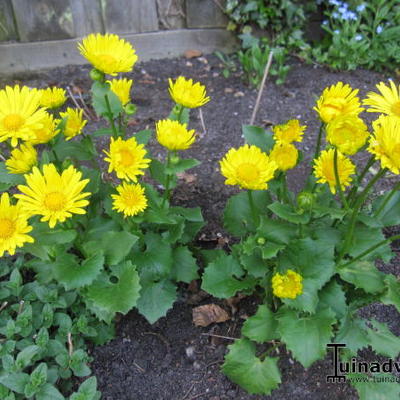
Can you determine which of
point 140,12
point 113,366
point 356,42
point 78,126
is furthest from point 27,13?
point 113,366

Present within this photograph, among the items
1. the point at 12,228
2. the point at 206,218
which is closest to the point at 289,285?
the point at 206,218

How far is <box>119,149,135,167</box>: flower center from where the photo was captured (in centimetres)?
163

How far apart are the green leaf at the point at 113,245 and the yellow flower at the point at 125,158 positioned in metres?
0.23

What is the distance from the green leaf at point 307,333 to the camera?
1.62 m

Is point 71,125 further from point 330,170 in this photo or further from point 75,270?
point 330,170

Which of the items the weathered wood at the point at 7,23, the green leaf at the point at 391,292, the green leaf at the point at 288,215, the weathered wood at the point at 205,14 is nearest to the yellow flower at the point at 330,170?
the green leaf at the point at 288,215

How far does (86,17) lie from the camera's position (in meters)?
3.55

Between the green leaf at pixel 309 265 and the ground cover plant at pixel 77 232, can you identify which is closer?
the ground cover plant at pixel 77 232

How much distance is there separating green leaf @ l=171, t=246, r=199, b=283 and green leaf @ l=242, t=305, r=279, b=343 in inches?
13.0

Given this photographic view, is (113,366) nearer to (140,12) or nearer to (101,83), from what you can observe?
(101,83)

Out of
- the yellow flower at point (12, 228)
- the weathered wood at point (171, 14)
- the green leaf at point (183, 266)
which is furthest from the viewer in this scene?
the weathered wood at point (171, 14)

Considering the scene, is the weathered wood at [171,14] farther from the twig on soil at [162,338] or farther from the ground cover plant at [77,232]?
the twig on soil at [162,338]

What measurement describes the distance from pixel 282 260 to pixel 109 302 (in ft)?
2.33

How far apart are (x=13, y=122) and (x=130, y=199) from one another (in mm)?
502
